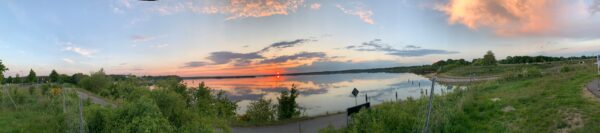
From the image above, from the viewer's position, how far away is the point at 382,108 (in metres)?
15.2

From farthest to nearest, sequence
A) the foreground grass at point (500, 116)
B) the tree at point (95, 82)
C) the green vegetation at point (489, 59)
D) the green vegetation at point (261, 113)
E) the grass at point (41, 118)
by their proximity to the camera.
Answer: the green vegetation at point (489, 59) → the tree at point (95, 82) → the green vegetation at point (261, 113) → the grass at point (41, 118) → the foreground grass at point (500, 116)

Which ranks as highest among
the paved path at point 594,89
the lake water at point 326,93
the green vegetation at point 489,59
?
the green vegetation at point 489,59

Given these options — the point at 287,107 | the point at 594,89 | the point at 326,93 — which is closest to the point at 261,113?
the point at 287,107

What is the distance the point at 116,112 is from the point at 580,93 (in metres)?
18.9

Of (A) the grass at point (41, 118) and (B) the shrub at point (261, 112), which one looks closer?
(A) the grass at point (41, 118)

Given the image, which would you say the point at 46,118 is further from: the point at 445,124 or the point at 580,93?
the point at 580,93

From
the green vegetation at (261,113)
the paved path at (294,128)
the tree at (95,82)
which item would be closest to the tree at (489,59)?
the tree at (95,82)

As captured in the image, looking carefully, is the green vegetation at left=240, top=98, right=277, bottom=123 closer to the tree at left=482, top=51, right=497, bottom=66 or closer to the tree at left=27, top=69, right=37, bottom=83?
the tree at left=27, top=69, right=37, bottom=83

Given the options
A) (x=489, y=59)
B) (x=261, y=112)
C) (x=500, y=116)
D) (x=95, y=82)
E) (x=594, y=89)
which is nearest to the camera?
(x=500, y=116)

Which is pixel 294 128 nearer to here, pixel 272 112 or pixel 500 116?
pixel 272 112

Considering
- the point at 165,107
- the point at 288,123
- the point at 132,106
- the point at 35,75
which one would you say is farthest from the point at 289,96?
the point at 35,75

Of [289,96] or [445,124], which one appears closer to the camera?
[445,124]

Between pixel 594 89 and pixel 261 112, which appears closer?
pixel 594 89

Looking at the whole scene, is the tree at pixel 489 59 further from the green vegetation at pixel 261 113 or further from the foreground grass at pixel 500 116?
the foreground grass at pixel 500 116
